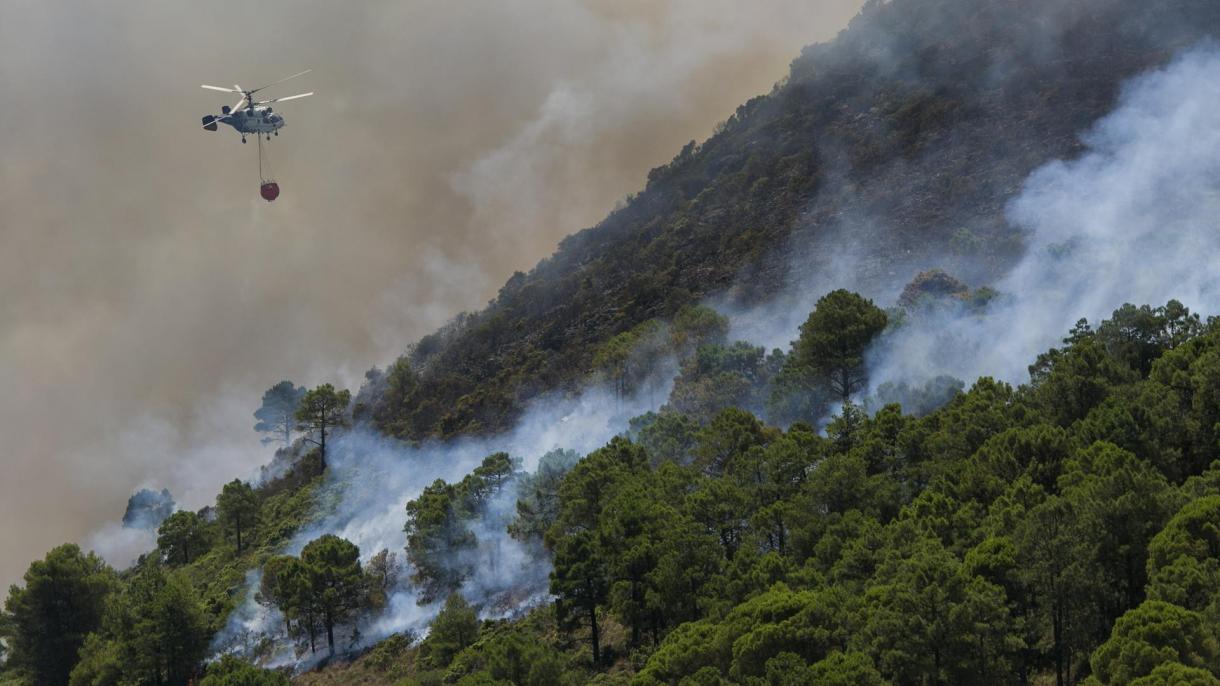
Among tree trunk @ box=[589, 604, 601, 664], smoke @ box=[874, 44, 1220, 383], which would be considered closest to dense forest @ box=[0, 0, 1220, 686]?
tree trunk @ box=[589, 604, 601, 664]

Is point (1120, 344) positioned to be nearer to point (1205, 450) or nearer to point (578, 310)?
point (1205, 450)

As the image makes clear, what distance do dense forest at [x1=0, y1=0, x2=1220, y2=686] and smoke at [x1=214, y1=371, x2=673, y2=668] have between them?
0.44 m

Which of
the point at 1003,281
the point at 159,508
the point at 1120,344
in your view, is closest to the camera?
the point at 1120,344

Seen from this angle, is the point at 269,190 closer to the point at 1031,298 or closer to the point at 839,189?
the point at 1031,298

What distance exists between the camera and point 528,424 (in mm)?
129875

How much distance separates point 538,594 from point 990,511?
3775 centimetres

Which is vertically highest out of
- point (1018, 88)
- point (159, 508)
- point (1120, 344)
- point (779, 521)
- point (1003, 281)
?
point (1018, 88)

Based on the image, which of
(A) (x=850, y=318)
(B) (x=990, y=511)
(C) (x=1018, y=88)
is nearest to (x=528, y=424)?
(A) (x=850, y=318)

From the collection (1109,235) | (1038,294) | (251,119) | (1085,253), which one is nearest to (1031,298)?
(1038,294)

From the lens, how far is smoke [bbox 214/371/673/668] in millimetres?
89875

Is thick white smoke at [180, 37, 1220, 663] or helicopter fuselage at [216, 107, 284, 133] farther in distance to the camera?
thick white smoke at [180, 37, 1220, 663]

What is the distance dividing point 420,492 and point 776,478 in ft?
170

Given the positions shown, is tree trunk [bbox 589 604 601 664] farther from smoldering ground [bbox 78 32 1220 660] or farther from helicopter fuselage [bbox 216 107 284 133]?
helicopter fuselage [bbox 216 107 284 133]

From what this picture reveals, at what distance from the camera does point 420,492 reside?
118m
